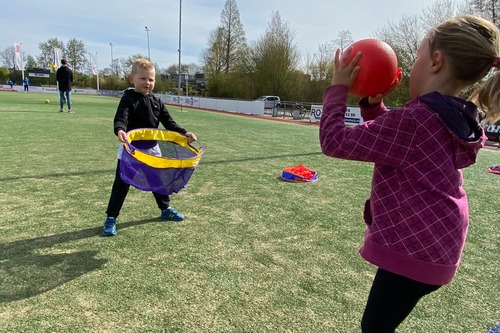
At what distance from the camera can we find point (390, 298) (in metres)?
1.48

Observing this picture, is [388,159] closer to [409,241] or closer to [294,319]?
[409,241]

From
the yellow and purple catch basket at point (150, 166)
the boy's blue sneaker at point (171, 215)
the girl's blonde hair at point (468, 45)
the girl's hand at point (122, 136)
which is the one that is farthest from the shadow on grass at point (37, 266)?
A: the girl's blonde hair at point (468, 45)

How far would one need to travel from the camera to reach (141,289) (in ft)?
8.34

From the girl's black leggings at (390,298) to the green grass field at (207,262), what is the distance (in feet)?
2.53

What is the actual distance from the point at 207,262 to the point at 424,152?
2.14m

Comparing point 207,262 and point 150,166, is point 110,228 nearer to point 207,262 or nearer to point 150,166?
point 150,166

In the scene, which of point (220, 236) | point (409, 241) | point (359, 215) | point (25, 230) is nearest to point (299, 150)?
point (359, 215)

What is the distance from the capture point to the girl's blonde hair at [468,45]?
1350 millimetres

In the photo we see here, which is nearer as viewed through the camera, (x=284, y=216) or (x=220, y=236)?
(x=220, y=236)

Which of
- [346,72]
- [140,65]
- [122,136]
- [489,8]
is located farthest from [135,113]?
[489,8]

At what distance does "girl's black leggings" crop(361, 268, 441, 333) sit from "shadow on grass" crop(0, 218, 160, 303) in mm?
2201

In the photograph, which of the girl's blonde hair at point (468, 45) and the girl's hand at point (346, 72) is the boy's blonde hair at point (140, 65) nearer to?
the girl's hand at point (346, 72)

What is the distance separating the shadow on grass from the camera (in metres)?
2.49

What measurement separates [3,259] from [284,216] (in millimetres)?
2817
